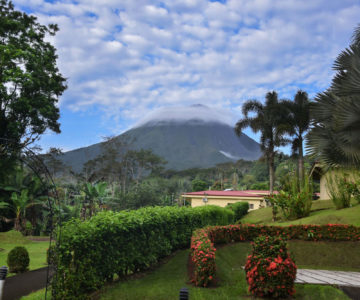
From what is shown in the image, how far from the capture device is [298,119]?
26625 millimetres

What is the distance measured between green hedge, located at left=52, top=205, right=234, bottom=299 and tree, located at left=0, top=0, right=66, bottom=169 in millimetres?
15653

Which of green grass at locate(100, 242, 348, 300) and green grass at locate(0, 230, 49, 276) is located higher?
green grass at locate(100, 242, 348, 300)

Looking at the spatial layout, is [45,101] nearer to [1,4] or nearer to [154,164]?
[1,4]

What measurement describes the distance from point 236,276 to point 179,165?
189508 mm

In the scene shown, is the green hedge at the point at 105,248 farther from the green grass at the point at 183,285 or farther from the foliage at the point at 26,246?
the foliage at the point at 26,246

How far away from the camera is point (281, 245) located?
240 inches

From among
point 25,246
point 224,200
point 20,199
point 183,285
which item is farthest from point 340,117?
point 224,200

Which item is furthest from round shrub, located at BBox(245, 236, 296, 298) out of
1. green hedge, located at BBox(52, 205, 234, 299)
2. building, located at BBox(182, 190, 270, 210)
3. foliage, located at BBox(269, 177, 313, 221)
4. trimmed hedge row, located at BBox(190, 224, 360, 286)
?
building, located at BBox(182, 190, 270, 210)

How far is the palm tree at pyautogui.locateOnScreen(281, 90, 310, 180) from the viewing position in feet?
86.7

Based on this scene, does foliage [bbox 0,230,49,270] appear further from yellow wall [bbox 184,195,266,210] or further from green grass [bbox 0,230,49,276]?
yellow wall [bbox 184,195,266,210]

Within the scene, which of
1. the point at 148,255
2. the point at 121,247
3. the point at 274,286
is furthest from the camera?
the point at 148,255

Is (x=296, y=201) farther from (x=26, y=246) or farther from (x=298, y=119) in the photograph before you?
(x=26, y=246)

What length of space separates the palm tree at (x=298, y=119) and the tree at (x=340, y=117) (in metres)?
14.5

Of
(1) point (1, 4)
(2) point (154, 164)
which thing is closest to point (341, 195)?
(1) point (1, 4)
